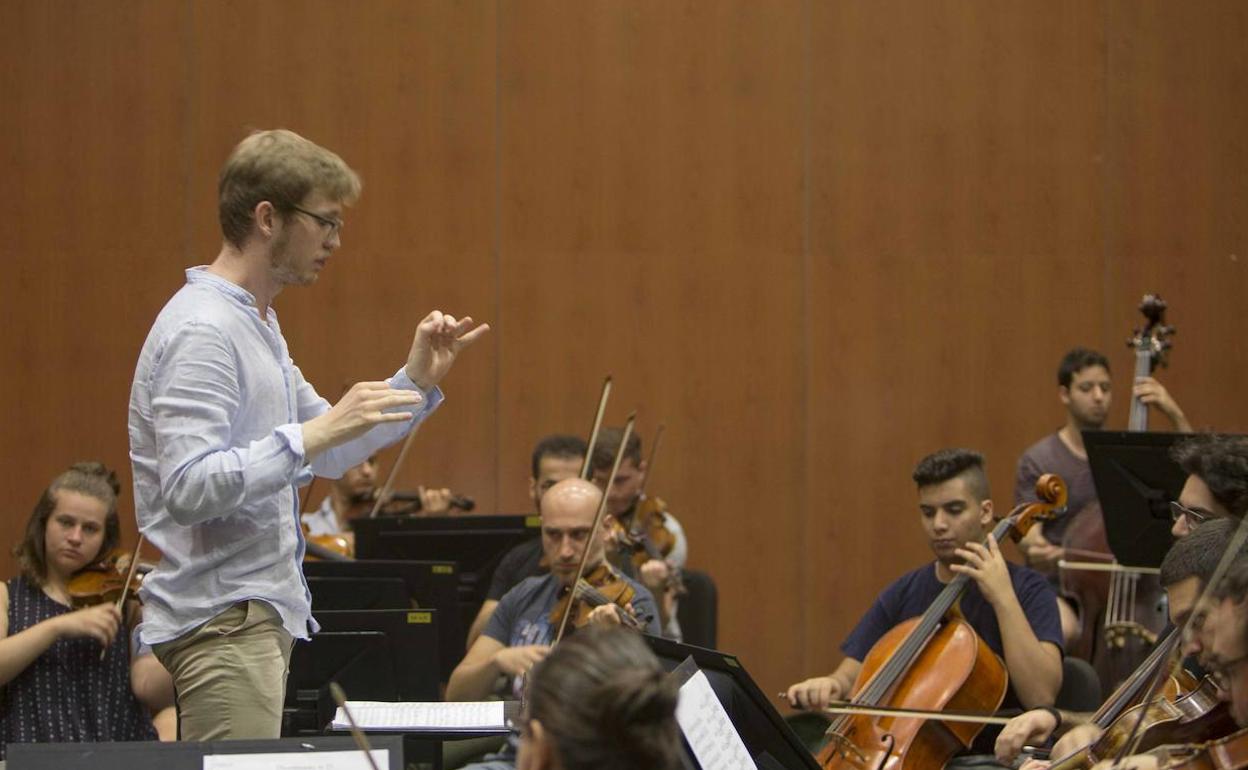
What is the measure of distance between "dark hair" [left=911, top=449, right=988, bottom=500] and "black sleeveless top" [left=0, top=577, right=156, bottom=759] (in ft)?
6.83

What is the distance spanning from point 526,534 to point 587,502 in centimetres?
63

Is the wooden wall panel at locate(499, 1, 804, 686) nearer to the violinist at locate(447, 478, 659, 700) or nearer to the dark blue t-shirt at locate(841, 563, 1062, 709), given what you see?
the violinist at locate(447, 478, 659, 700)

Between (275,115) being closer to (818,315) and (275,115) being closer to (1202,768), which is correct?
(818,315)

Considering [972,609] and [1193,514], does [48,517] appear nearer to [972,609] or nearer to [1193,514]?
[972,609]

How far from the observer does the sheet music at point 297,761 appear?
2.16 meters

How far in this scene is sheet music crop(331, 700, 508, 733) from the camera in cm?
279

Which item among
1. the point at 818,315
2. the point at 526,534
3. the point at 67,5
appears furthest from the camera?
the point at 818,315

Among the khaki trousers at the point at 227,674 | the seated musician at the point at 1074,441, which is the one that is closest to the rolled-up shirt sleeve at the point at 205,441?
the khaki trousers at the point at 227,674

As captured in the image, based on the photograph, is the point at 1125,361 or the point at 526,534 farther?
the point at 1125,361

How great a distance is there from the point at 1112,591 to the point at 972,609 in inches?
52.4

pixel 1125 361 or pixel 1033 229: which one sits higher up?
pixel 1033 229

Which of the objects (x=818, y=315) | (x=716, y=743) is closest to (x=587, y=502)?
(x=716, y=743)

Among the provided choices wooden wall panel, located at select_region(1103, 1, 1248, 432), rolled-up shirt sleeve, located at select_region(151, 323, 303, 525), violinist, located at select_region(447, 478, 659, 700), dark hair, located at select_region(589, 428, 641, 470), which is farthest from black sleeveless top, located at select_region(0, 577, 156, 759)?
wooden wall panel, located at select_region(1103, 1, 1248, 432)

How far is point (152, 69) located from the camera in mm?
6102
